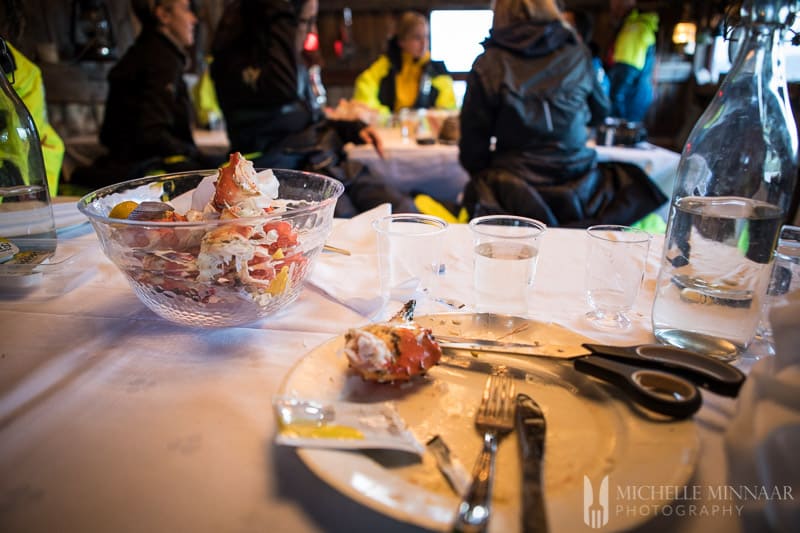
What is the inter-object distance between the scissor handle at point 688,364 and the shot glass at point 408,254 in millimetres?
309

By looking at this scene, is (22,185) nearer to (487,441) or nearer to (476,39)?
(487,441)

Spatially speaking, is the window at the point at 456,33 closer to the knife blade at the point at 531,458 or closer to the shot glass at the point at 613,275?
the shot glass at the point at 613,275

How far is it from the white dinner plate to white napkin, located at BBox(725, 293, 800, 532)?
0.15 ft

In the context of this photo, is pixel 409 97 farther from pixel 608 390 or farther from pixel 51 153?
pixel 608 390

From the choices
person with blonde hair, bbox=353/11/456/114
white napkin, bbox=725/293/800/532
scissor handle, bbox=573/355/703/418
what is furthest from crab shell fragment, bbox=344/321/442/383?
person with blonde hair, bbox=353/11/456/114

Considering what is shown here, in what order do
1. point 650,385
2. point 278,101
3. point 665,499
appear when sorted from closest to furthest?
1. point 665,499
2. point 650,385
3. point 278,101

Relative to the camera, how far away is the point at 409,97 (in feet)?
14.8

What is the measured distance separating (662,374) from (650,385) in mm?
18

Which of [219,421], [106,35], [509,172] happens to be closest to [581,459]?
[219,421]

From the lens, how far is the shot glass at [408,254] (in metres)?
0.76

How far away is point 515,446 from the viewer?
0.45 m

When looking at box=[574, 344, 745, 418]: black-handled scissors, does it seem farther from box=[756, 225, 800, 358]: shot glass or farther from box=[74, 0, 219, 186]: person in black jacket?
box=[74, 0, 219, 186]: person in black jacket

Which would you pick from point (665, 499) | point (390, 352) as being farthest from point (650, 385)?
point (390, 352)

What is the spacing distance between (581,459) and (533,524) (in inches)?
4.5
